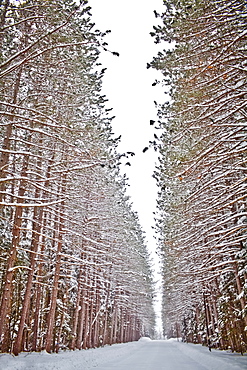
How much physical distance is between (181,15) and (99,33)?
3.02 metres

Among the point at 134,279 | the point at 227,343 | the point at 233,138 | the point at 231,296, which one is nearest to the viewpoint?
the point at 233,138

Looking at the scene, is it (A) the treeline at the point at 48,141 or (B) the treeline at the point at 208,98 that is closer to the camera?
(A) the treeline at the point at 48,141

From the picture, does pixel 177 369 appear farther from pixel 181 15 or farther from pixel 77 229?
pixel 181 15

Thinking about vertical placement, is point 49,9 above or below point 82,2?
above

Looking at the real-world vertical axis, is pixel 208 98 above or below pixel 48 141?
below

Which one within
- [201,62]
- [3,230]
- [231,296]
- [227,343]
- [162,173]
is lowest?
[227,343]

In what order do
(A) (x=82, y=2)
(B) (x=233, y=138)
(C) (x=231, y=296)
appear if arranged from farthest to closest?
(C) (x=231, y=296) < (B) (x=233, y=138) < (A) (x=82, y=2)

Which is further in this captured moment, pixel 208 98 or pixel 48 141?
pixel 48 141

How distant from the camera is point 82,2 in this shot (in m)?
5.91

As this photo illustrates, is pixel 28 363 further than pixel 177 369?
No

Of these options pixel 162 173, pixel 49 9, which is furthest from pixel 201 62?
pixel 162 173

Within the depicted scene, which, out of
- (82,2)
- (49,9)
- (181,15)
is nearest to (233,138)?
(181,15)

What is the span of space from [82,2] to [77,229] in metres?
14.2

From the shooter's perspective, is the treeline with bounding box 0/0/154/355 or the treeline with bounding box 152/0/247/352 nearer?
the treeline with bounding box 0/0/154/355
